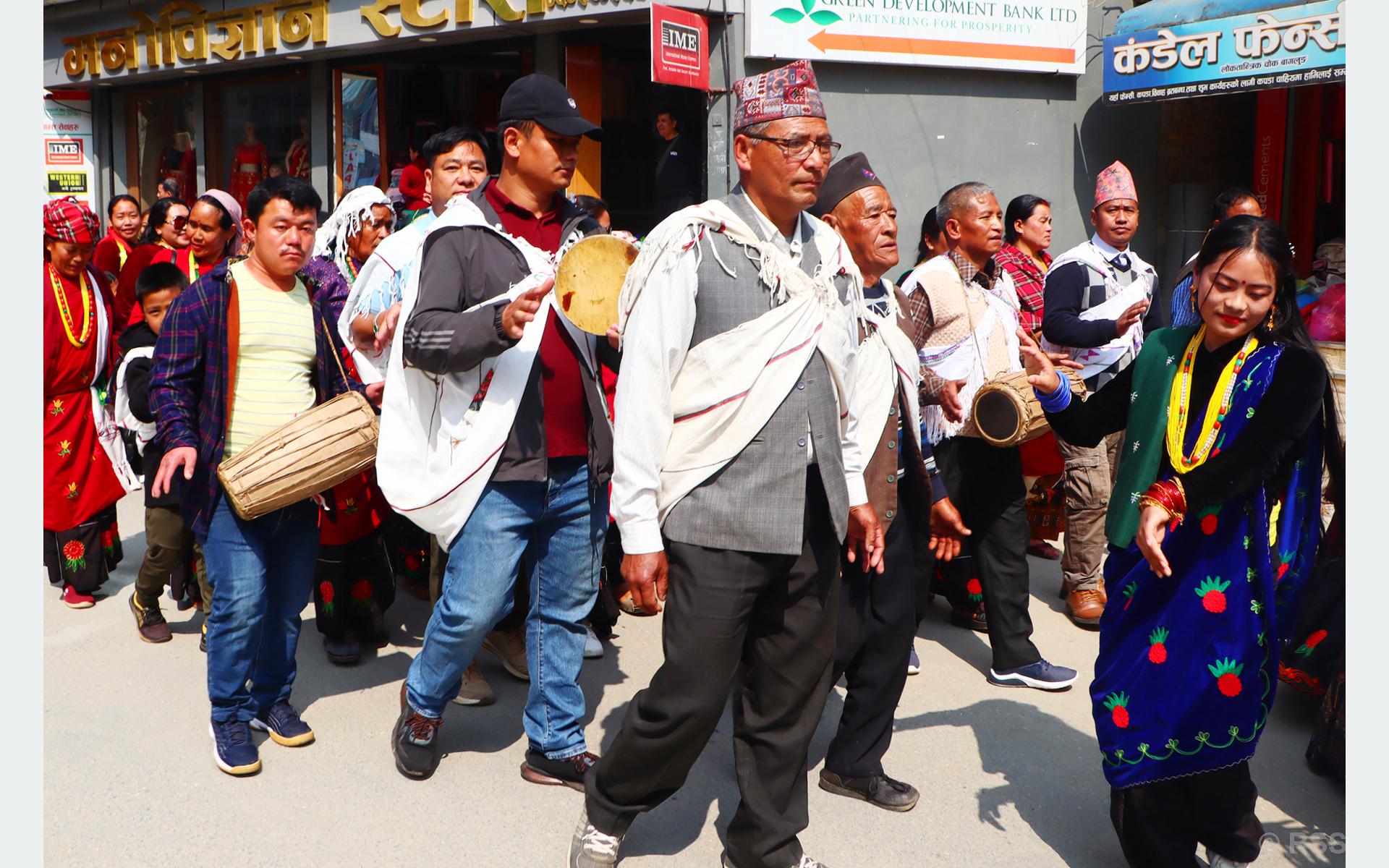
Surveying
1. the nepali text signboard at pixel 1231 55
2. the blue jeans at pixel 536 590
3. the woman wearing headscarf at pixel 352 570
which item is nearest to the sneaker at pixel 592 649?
the woman wearing headscarf at pixel 352 570

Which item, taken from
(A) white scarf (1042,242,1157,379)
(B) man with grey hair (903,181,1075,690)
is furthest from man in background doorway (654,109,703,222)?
(B) man with grey hair (903,181,1075,690)

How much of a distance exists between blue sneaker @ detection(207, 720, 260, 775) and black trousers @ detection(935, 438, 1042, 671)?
2.85m

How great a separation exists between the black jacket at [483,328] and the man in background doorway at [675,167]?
6.37m

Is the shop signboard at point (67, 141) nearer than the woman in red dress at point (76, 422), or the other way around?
the woman in red dress at point (76, 422)

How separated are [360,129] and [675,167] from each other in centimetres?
438

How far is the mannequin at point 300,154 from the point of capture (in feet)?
42.8

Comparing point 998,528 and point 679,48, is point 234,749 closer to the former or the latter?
point 998,528

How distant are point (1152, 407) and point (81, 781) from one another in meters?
3.55

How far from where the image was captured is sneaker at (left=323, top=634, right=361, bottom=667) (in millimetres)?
4918

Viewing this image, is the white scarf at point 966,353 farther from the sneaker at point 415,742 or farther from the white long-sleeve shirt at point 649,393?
the sneaker at point 415,742

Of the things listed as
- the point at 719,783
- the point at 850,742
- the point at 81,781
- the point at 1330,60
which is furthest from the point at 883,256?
the point at 1330,60

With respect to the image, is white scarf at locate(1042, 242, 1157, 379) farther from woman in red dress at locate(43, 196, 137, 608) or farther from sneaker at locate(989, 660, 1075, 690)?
woman in red dress at locate(43, 196, 137, 608)

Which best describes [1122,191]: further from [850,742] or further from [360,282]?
[360,282]

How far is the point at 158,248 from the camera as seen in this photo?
7.55 metres
